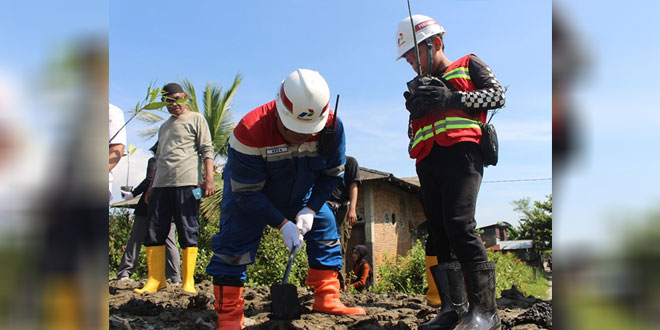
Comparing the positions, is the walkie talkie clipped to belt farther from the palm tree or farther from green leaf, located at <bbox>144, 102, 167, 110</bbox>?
the palm tree

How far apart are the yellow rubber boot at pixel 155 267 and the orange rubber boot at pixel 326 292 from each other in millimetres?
1741

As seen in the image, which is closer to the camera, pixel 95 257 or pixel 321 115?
pixel 95 257

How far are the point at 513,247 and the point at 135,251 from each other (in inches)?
1429

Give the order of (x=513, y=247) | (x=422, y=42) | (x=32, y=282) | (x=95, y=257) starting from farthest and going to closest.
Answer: (x=513, y=247) < (x=422, y=42) < (x=95, y=257) < (x=32, y=282)

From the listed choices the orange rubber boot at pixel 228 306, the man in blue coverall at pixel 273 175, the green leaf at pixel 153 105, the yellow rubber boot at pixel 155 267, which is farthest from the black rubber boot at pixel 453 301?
the yellow rubber boot at pixel 155 267

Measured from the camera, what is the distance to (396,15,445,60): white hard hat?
307 cm

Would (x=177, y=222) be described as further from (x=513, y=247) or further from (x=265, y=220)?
(x=513, y=247)

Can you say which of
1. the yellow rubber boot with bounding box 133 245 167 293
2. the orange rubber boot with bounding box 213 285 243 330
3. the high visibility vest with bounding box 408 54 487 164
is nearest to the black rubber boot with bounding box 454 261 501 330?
the high visibility vest with bounding box 408 54 487 164

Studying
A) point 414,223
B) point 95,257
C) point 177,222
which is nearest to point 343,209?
point 177,222

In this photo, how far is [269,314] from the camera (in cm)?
371

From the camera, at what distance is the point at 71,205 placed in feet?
2.67

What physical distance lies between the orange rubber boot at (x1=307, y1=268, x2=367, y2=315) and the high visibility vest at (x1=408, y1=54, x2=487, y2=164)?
1.14m

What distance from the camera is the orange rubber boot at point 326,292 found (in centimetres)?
361

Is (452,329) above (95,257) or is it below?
below
